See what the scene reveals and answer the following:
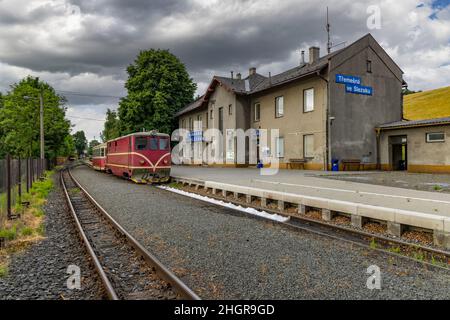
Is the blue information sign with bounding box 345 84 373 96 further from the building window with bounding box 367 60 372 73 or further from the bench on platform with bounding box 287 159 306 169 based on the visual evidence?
the bench on platform with bounding box 287 159 306 169

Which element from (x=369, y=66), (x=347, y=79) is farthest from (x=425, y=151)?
(x=369, y=66)

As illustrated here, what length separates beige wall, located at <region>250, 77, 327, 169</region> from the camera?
71.8ft

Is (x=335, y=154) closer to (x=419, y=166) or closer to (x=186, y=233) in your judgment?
(x=419, y=166)

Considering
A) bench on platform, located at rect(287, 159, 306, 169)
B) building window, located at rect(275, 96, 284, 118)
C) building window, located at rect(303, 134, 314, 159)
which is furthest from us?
building window, located at rect(275, 96, 284, 118)

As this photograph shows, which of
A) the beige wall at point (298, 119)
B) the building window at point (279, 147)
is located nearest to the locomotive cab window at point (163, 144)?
the beige wall at point (298, 119)

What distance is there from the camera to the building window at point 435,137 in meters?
19.3

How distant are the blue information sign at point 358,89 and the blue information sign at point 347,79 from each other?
10.2 inches

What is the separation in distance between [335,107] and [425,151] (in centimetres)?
585

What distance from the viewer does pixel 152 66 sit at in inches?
1581

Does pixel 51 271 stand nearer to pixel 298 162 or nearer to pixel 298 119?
pixel 298 162

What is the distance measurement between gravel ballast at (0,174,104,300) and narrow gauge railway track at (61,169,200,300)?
0.57ft

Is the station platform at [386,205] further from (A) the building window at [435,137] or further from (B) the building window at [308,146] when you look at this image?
(A) the building window at [435,137]

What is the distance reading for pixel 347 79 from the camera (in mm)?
22328

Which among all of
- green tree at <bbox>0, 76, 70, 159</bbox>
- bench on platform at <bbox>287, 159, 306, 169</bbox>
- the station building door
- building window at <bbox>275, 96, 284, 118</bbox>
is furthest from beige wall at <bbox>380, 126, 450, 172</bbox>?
green tree at <bbox>0, 76, 70, 159</bbox>
